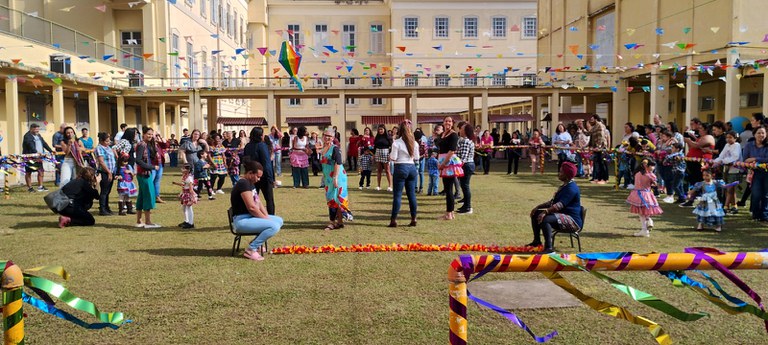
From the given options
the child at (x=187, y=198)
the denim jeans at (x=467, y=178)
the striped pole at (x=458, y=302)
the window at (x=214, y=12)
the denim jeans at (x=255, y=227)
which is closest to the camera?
the striped pole at (x=458, y=302)

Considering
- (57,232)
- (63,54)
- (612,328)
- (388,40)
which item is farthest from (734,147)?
(388,40)

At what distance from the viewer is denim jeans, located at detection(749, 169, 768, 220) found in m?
10.1

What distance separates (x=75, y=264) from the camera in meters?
7.39

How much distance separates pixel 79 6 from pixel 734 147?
27335 mm

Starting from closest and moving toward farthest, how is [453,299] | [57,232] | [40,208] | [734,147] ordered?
1. [453,299]
2. [57,232]
3. [734,147]
4. [40,208]

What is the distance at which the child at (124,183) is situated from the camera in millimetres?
11234

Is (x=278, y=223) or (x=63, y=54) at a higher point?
(x=63, y=54)

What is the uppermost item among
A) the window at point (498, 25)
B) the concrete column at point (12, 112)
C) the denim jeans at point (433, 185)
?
the window at point (498, 25)

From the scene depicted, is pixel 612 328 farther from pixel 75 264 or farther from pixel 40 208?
pixel 40 208

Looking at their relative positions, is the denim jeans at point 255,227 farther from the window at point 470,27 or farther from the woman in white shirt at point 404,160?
the window at point 470,27

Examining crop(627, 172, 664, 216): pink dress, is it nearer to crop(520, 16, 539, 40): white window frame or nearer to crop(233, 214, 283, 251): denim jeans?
crop(233, 214, 283, 251): denim jeans

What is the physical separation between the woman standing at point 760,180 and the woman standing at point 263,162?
7.77 meters

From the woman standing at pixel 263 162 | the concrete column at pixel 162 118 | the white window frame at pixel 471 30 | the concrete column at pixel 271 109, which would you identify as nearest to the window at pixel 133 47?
the concrete column at pixel 162 118

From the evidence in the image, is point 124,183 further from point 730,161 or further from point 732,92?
point 732,92
